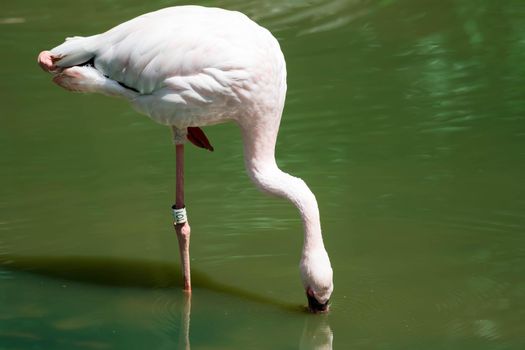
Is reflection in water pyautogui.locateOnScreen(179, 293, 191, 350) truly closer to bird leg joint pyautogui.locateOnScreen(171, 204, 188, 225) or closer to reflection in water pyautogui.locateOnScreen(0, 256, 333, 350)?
reflection in water pyautogui.locateOnScreen(0, 256, 333, 350)

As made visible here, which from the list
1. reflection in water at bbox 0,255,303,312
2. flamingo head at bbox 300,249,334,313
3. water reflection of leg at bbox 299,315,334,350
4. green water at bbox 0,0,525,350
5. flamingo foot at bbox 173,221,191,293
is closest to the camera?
water reflection of leg at bbox 299,315,334,350

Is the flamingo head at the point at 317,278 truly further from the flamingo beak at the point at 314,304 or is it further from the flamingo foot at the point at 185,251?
the flamingo foot at the point at 185,251

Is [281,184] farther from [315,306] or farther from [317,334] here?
[317,334]

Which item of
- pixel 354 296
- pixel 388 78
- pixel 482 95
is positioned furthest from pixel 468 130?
pixel 354 296

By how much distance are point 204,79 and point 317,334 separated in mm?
1410

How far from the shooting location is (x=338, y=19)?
Answer: 431 inches

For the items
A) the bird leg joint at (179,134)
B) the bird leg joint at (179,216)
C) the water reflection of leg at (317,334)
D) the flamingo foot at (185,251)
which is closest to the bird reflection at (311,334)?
the water reflection of leg at (317,334)

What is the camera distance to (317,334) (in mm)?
5547

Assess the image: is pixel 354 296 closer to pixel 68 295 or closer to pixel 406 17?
pixel 68 295

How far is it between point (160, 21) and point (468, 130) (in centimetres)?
310

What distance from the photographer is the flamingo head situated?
18.3ft

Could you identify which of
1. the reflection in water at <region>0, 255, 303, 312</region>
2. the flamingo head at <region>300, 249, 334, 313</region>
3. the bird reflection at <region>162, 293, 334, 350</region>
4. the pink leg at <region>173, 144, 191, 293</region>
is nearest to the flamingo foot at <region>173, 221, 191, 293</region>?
the pink leg at <region>173, 144, 191, 293</region>

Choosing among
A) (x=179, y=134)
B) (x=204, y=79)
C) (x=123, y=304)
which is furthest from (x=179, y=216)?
(x=204, y=79)

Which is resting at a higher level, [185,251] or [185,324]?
[185,251]
